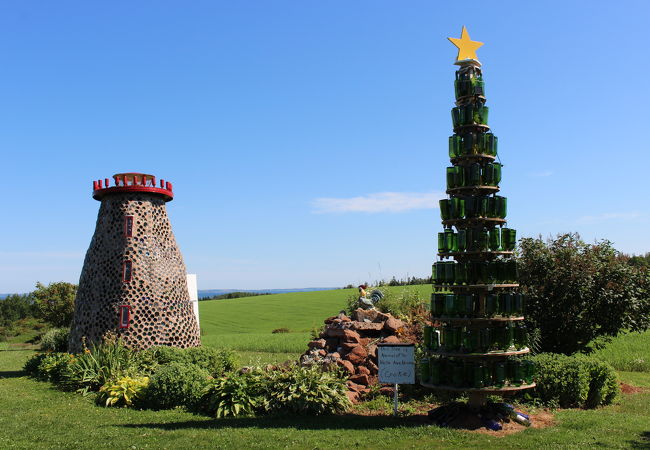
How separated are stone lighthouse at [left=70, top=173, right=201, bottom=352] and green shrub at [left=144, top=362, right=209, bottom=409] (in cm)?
567

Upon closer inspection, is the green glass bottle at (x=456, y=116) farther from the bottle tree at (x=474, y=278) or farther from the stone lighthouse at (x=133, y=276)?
the stone lighthouse at (x=133, y=276)

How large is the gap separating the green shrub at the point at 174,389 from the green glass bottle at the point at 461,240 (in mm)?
7609

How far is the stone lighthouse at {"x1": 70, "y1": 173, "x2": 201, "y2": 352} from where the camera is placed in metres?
19.5

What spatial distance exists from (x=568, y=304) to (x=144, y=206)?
16.1 meters

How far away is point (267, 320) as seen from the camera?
4700 cm

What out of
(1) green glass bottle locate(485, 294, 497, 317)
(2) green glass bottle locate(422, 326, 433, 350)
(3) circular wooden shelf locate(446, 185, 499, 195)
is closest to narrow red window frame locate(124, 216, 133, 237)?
(2) green glass bottle locate(422, 326, 433, 350)

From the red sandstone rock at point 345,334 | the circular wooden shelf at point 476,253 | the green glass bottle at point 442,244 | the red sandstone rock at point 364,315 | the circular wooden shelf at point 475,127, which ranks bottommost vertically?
the red sandstone rock at point 345,334

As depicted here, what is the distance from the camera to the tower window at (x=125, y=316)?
19391 mm

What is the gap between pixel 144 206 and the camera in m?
20.5

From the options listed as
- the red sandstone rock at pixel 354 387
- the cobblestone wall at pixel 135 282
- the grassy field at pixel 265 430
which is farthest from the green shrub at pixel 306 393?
the cobblestone wall at pixel 135 282

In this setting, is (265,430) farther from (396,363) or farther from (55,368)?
(55,368)

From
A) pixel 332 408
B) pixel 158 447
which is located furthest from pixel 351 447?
pixel 158 447

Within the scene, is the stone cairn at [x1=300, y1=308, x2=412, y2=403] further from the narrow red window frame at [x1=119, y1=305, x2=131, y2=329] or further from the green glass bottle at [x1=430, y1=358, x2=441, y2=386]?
the narrow red window frame at [x1=119, y1=305, x2=131, y2=329]

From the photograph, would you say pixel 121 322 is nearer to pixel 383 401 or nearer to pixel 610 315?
pixel 383 401
